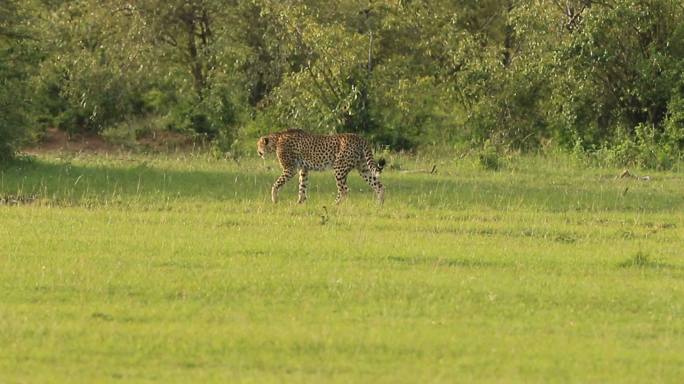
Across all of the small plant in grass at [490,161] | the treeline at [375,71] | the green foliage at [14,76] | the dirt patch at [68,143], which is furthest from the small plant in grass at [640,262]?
the dirt patch at [68,143]

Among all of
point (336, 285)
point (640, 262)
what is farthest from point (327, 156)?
point (336, 285)

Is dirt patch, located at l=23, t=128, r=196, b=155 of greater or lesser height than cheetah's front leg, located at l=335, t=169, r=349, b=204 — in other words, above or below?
below

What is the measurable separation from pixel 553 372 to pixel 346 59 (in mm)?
20914

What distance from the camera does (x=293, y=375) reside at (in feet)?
29.0

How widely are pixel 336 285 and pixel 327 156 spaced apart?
8.92 m

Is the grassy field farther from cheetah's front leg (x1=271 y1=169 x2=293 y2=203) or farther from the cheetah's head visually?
the cheetah's head

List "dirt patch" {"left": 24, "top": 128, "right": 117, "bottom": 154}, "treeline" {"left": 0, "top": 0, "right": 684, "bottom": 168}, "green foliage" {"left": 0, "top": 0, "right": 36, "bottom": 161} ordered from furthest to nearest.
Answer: "dirt patch" {"left": 24, "top": 128, "right": 117, "bottom": 154} < "treeline" {"left": 0, "top": 0, "right": 684, "bottom": 168} < "green foliage" {"left": 0, "top": 0, "right": 36, "bottom": 161}

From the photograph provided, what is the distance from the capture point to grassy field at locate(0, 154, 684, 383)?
30.2 feet

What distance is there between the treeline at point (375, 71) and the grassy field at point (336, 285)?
738 cm

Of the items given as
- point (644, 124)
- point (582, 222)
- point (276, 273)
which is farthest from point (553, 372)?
point (644, 124)

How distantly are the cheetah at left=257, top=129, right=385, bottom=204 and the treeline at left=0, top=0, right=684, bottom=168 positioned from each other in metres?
5.75

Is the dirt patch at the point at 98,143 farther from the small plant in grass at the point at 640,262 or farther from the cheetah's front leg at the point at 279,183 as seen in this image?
the small plant in grass at the point at 640,262

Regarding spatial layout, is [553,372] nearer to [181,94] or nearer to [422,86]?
[422,86]

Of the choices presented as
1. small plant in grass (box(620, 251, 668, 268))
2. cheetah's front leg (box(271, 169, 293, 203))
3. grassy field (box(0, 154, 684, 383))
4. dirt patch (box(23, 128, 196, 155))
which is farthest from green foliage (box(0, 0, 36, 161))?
small plant in grass (box(620, 251, 668, 268))
